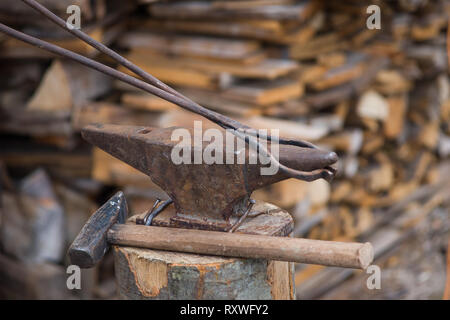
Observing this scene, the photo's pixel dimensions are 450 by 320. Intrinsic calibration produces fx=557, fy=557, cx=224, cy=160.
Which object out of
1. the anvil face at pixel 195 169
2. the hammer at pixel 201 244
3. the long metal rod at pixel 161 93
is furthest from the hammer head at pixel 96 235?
the long metal rod at pixel 161 93

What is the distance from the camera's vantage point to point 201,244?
1560 mm

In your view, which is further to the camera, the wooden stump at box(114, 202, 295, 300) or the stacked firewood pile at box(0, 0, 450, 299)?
the stacked firewood pile at box(0, 0, 450, 299)

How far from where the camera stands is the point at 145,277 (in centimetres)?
161

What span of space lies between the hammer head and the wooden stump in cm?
7

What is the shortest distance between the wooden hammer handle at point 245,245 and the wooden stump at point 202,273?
0.03 meters

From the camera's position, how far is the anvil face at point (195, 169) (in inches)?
59.8

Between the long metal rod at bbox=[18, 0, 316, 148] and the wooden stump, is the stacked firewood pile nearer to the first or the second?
the long metal rod at bbox=[18, 0, 316, 148]

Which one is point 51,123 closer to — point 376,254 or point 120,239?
point 120,239

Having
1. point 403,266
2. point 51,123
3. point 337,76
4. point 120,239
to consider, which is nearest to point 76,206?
point 51,123

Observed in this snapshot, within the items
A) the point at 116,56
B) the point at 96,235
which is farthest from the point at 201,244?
the point at 116,56

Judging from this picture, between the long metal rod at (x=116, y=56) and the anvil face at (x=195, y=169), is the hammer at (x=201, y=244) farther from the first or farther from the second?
the long metal rod at (x=116, y=56)

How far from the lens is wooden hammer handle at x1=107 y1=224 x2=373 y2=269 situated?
1.43 meters

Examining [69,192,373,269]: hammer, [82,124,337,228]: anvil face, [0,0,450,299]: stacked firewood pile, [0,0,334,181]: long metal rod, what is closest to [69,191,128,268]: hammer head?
[69,192,373,269]: hammer

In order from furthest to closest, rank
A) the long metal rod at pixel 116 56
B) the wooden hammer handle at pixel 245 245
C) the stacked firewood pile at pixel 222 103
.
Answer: the stacked firewood pile at pixel 222 103
the long metal rod at pixel 116 56
the wooden hammer handle at pixel 245 245
